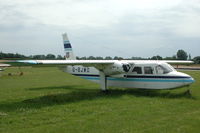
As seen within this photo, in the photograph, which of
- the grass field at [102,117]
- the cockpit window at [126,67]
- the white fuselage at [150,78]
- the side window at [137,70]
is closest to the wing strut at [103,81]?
the white fuselage at [150,78]

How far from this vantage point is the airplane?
603 inches

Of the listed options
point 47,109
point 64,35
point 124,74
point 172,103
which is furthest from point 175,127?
point 64,35

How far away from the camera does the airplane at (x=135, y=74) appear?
1532 cm

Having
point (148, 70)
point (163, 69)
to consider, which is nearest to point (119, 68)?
point (148, 70)

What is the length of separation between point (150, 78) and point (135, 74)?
3.54ft

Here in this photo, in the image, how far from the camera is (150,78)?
1644 centimetres

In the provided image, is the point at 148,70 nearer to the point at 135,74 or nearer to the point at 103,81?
the point at 135,74

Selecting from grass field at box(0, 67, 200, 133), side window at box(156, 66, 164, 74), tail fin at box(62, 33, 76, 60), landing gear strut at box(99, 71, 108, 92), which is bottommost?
grass field at box(0, 67, 200, 133)

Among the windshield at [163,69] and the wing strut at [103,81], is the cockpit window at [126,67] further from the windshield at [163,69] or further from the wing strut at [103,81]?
the windshield at [163,69]

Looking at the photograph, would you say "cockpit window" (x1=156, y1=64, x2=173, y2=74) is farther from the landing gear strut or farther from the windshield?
the landing gear strut

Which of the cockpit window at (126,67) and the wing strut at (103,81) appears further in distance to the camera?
the wing strut at (103,81)

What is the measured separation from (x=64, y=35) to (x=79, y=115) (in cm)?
1445

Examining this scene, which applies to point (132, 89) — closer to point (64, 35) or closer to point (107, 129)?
point (64, 35)

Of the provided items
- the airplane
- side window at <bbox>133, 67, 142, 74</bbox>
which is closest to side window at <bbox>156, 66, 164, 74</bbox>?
the airplane
